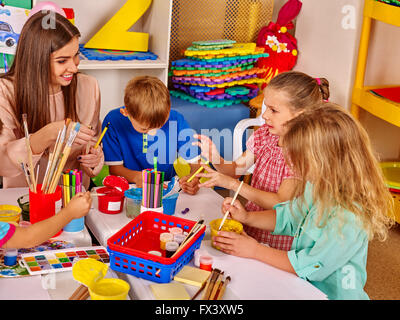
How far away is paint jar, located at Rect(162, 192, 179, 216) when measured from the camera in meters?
1.45

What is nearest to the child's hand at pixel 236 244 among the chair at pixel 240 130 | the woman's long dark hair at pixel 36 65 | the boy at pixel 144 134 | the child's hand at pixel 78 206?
the child's hand at pixel 78 206

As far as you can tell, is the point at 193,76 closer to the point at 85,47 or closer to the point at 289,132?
the point at 85,47

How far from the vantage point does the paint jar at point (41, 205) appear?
4.35ft

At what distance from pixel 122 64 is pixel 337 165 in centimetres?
163

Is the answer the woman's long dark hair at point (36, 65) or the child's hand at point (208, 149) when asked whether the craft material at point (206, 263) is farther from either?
the woman's long dark hair at point (36, 65)

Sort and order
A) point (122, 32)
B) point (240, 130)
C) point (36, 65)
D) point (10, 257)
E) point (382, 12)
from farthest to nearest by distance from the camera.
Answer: point (122, 32) < point (240, 130) < point (382, 12) < point (36, 65) < point (10, 257)

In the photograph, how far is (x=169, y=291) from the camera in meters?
1.09

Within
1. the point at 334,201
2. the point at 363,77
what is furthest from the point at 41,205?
the point at 363,77

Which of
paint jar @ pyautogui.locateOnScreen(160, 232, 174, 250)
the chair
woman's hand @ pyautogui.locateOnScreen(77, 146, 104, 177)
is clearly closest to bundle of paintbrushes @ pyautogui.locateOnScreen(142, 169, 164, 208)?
paint jar @ pyautogui.locateOnScreen(160, 232, 174, 250)

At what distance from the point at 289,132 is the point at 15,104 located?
3.05 feet

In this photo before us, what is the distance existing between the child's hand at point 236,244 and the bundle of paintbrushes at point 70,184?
15.6 inches

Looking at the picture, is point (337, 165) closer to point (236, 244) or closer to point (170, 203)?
point (236, 244)

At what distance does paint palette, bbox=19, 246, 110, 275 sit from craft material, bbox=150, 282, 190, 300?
0.17m

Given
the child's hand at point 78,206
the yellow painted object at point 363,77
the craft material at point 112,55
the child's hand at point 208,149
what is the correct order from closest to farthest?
the child's hand at point 78,206 → the child's hand at point 208,149 → the yellow painted object at point 363,77 → the craft material at point 112,55
